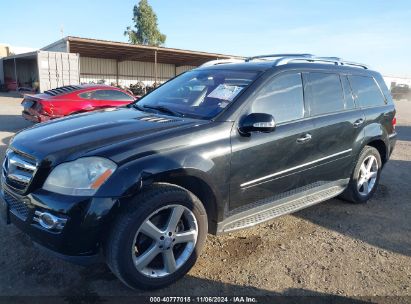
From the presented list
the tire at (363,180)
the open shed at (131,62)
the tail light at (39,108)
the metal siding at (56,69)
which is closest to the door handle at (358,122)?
the tire at (363,180)

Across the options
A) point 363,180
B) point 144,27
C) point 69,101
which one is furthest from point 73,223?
point 144,27

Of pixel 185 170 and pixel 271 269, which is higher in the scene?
pixel 185 170

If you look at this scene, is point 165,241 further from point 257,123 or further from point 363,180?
point 363,180

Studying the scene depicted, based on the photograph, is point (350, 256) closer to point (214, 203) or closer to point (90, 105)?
point (214, 203)

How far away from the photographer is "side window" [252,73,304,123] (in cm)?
344

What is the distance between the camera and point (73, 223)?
2461 mm

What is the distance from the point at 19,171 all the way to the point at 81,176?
26.9 inches

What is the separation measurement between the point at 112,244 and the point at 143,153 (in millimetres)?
686

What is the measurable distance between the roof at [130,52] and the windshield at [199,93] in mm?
20186

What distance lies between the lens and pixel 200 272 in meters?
3.13

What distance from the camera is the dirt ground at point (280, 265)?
113 inches

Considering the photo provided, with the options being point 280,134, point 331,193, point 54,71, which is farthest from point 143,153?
point 54,71

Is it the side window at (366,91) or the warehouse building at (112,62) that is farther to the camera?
the warehouse building at (112,62)

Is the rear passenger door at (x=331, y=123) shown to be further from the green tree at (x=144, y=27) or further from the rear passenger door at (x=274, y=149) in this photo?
the green tree at (x=144, y=27)
